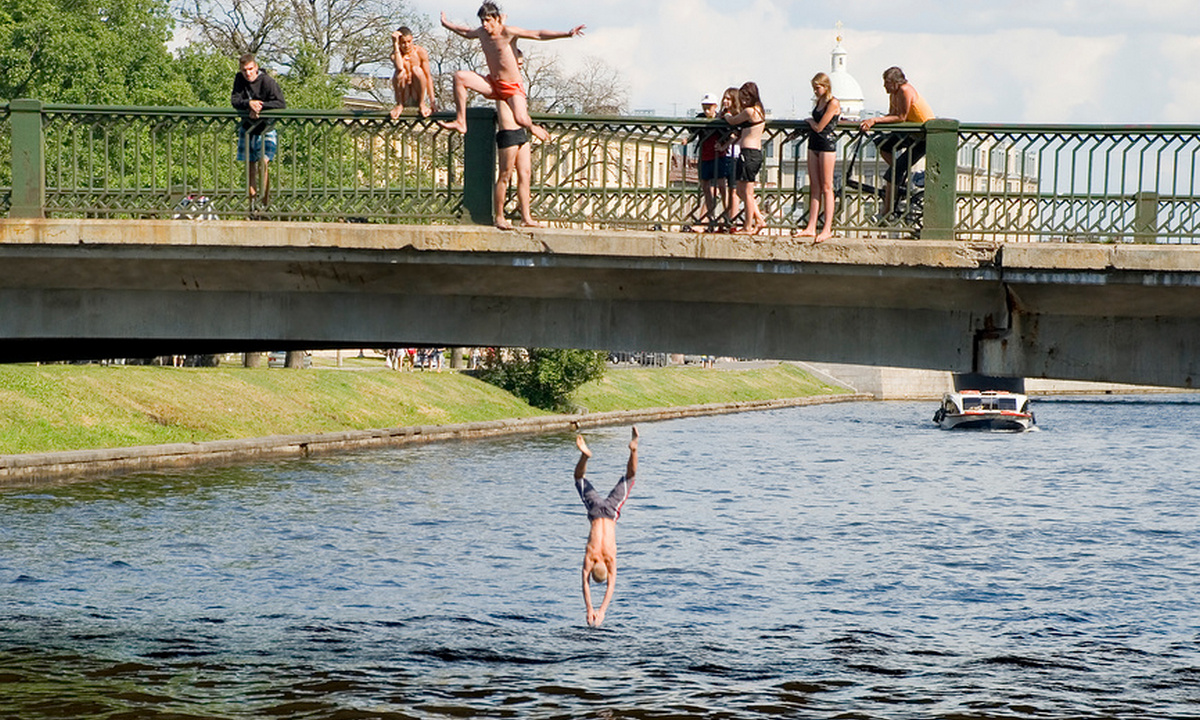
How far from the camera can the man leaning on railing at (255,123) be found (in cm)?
1580

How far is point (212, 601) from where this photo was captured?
24438 millimetres

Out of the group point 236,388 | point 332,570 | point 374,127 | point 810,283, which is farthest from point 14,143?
point 236,388

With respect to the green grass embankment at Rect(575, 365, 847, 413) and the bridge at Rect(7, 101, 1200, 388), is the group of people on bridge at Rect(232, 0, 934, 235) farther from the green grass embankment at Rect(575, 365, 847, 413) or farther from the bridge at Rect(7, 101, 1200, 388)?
the green grass embankment at Rect(575, 365, 847, 413)

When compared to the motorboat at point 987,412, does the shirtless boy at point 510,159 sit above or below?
above

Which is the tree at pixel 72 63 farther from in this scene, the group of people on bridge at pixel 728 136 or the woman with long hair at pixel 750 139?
the woman with long hair at pixel 750 139

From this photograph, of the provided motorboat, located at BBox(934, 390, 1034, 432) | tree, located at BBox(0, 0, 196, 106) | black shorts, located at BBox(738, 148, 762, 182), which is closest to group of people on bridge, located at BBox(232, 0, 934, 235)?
black shorts, located at BBox(738, 148, 762, 182)

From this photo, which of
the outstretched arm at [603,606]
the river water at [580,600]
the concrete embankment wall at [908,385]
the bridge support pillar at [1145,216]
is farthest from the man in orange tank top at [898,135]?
the concrete embankment wall at [908,385]

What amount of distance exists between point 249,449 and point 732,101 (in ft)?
104

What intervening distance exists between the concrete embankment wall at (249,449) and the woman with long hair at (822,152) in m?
26.0

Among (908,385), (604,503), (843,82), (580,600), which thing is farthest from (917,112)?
(843,82)

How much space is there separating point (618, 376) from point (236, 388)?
2798cm

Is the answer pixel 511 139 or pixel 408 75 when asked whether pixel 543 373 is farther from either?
pixel 511 139

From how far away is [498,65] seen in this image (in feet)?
48.4

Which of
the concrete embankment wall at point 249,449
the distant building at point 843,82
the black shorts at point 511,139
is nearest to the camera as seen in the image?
the black shorts at point 511,139
